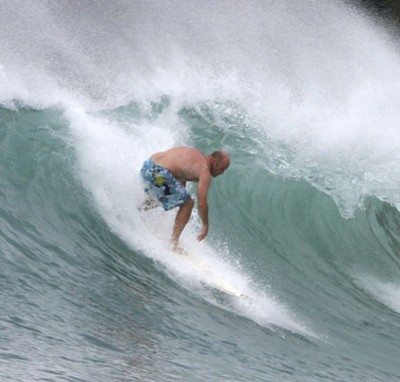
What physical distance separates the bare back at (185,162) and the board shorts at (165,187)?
0.18 ft

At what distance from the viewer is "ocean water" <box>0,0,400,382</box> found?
598 centimetres

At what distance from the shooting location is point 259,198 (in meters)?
11.9

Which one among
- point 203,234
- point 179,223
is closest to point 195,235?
point 179,223

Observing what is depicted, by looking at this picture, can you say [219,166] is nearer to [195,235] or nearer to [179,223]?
[179,223]

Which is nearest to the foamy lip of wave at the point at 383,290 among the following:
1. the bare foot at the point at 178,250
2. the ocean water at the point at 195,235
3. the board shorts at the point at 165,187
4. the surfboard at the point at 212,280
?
the ocean water at the point at 195,235

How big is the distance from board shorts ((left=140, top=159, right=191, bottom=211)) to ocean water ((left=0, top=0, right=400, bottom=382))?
0.32 metres

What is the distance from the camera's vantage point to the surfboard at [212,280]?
8.12m

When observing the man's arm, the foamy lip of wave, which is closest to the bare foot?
the man's arm

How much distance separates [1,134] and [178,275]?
3540 mm

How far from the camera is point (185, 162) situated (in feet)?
28.2

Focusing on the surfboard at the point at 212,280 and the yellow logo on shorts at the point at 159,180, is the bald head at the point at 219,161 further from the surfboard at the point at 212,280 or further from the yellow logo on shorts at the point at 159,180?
the surfboard at the point at 212,280

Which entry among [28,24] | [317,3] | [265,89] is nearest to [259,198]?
[265,89]

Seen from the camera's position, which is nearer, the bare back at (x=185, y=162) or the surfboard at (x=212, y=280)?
the surfboard at (x=212, y=280)

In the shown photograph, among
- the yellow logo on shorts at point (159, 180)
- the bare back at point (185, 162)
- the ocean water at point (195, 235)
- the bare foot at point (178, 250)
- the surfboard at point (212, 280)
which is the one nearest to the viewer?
the ocean water at point (195, 235)
